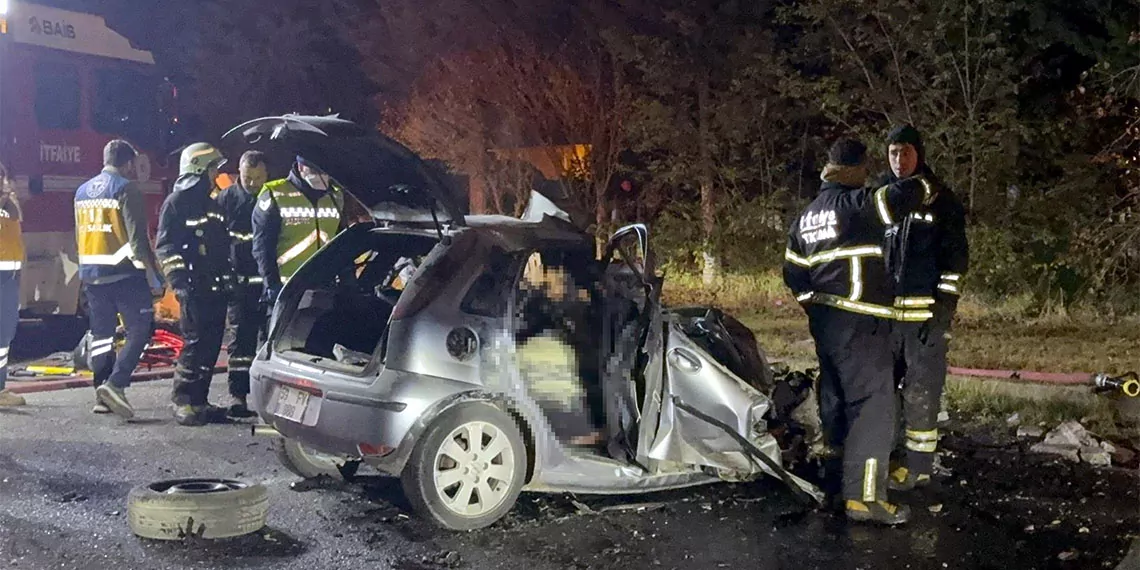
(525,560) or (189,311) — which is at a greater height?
(189,311)

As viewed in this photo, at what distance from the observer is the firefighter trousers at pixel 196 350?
7.50 meters

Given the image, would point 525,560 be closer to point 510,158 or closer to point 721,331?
point 721,331

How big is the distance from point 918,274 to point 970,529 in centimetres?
129

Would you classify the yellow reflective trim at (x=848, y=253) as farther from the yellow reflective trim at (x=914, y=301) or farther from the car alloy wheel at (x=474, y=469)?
the car alloy wheel at (x=474, y=469)

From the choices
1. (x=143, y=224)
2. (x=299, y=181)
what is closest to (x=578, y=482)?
(x=299, y=181)

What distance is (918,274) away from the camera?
5656mm

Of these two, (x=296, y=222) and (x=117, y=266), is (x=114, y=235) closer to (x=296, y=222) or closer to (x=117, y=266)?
(x=117, y=266)

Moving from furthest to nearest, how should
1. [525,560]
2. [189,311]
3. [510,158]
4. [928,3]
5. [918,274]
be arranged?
1. [510,158]
2. [928,3]
3. [189,311]
4. [918,274]
5. [525,560]

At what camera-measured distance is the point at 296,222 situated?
7562mm

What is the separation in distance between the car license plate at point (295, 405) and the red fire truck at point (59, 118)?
6.43 meters

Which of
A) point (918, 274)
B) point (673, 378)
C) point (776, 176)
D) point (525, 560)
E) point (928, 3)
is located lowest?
point (525, 560)

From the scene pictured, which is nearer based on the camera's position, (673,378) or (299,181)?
(673,378)

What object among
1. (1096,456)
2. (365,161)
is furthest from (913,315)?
(365,161)

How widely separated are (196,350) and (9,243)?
1672 millimetres
